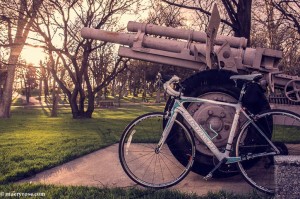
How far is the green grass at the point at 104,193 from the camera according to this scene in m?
3.68

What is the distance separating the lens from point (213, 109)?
446 centimetres

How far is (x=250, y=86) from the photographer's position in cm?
436

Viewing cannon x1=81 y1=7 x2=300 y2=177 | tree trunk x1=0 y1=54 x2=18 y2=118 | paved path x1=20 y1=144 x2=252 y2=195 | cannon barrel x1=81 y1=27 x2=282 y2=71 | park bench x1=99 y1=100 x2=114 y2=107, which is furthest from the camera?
park bench x1=99 y1=100 x2=114 y2=107

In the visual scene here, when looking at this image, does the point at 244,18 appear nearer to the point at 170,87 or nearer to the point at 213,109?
the point at 213,109

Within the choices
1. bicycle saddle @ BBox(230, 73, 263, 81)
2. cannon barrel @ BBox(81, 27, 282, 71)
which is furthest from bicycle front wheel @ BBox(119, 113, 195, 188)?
cannon barrel @ BBox(81, 27, 282, 71)

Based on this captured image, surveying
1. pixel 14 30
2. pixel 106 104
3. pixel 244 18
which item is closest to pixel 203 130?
pixel 244 18

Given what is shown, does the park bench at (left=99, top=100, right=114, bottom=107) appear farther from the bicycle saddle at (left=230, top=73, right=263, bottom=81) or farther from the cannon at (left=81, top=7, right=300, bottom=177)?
the bicycle saddle at (left=230, top=73, right=263, bottom=81)

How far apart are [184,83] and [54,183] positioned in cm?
204

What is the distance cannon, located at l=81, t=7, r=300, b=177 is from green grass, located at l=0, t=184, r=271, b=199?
645 mm

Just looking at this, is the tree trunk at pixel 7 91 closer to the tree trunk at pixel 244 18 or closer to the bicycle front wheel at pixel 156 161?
the tree trunk at pixel 244 18

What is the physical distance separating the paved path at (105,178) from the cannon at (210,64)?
0.18 meters

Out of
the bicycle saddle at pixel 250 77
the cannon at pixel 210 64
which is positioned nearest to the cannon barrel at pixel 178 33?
the cannon at pixel 210 64

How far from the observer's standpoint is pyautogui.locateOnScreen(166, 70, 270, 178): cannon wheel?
4375 mm

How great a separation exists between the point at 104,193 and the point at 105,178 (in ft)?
2.58
